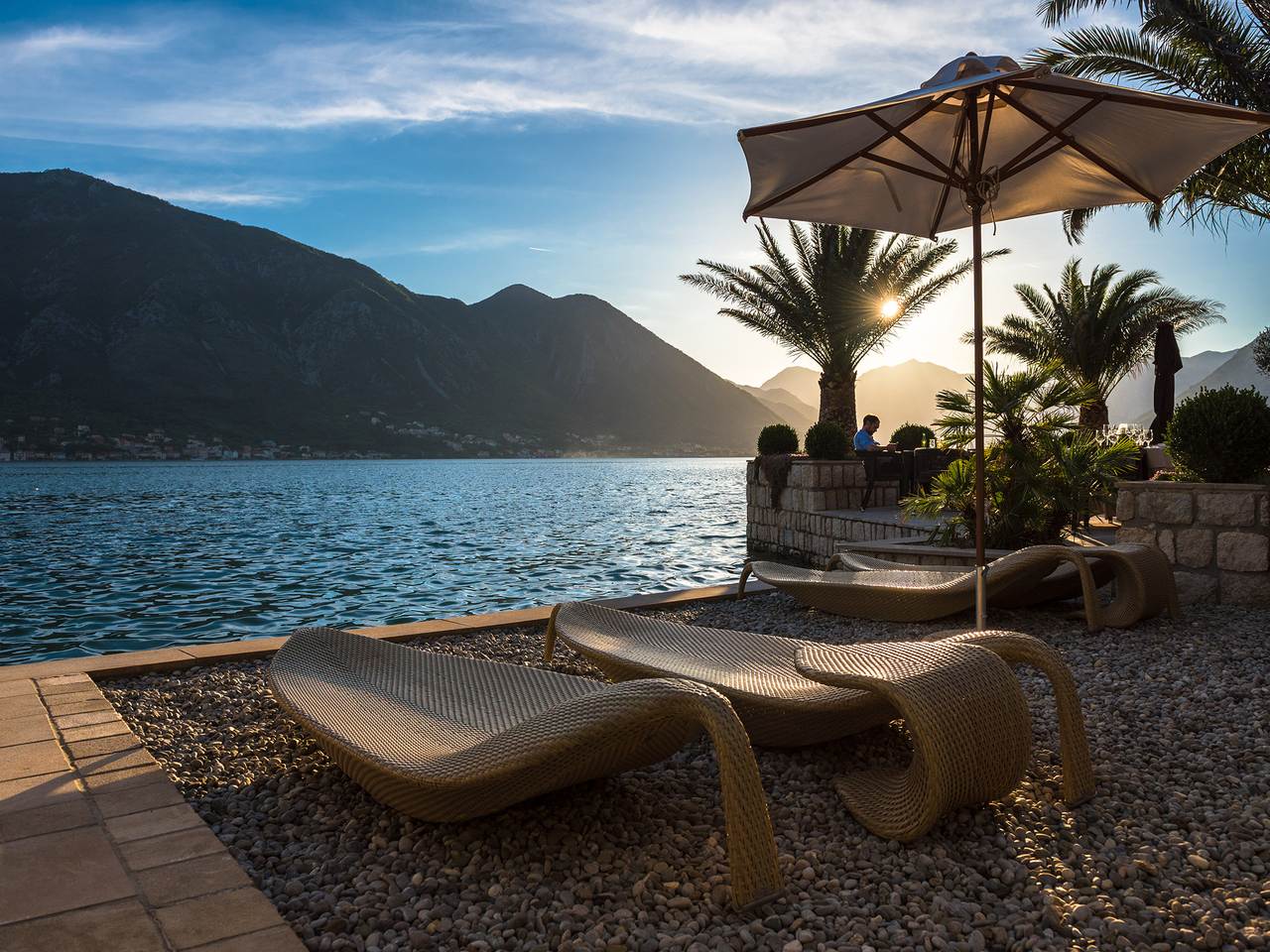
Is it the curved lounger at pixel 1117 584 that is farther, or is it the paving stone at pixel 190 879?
the curved lounger at pixel 1117 584

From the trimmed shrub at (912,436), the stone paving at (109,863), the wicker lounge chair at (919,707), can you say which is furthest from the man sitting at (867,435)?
the stone paving at (109,863)

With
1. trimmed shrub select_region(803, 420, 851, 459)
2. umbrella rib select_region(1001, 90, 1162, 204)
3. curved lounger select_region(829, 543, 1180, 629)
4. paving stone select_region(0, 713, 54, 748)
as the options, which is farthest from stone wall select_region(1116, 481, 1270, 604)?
trimmed shrub select_region(803, 420, 851, 459)

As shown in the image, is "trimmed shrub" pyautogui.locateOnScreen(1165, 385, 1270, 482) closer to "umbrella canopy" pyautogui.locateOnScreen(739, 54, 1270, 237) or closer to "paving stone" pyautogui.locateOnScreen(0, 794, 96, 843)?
"umbrella canopy" pyautogui.locateOnScreen(739, 54, 1270, 237)

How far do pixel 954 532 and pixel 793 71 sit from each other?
14.2 ft

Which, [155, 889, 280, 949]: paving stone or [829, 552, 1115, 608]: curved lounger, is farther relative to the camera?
[829, 552, 1115, 608]: curved lounger

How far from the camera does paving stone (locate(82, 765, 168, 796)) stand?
7.88ft

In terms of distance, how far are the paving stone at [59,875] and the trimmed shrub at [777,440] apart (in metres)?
12.5

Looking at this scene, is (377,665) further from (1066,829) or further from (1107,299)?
(1107,299)

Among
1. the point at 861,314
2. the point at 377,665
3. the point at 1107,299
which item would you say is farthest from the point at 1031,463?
the point at 1107,299

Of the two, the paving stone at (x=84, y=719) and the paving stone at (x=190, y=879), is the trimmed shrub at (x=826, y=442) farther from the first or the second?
the paving stone at (x=190, y=879)

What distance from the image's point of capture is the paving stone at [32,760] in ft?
8.20

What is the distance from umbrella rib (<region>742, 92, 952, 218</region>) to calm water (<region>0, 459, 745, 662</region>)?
21.1 feet

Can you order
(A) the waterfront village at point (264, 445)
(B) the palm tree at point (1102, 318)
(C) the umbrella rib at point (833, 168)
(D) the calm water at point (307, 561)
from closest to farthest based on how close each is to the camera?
(C) the umbrella rib at point (833, 168) → (D) the calm water at point (307, 561) → (B) the palm tree at point (1102, 318) → (A) the waterfront village at point (264, 445)

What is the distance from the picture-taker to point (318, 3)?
978 cm
